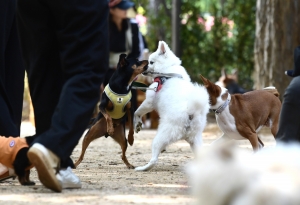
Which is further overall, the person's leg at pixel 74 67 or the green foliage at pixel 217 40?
the green foliage at pixel 217 40

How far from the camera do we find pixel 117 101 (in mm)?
7824

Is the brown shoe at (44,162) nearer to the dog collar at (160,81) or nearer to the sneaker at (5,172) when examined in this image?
the sneaker at (5,172)

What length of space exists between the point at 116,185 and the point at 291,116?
1465 millimetres

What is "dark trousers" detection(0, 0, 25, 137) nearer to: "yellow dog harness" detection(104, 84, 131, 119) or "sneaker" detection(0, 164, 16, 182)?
A: "sneaker" detection(0, 164, 16, 182)

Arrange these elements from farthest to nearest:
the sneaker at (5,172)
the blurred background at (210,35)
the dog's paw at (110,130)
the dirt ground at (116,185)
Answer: the blurred background at (210,35)
the dog's paw at (110,130)
the sneaker at (5,172)
the dirt ground at (116,185)

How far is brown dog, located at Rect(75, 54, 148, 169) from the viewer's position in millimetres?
7848

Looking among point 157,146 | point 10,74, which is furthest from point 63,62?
point 157,146

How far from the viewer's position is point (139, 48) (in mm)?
13508

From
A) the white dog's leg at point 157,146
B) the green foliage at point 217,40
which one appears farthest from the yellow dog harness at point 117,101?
the green foliage at point 217,40

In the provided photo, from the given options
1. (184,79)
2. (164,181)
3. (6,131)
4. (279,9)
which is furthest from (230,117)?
(279,9)

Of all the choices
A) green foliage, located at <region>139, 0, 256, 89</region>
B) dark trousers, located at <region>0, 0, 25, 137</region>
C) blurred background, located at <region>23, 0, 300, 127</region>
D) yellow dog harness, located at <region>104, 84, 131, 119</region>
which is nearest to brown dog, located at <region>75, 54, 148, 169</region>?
yellow dog harness, located at <region>104, 84, 131, 119</region>

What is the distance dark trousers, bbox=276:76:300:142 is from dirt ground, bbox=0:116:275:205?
842 mm

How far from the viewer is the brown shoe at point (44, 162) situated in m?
5.28

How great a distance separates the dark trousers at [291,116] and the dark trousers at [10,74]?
224cm
